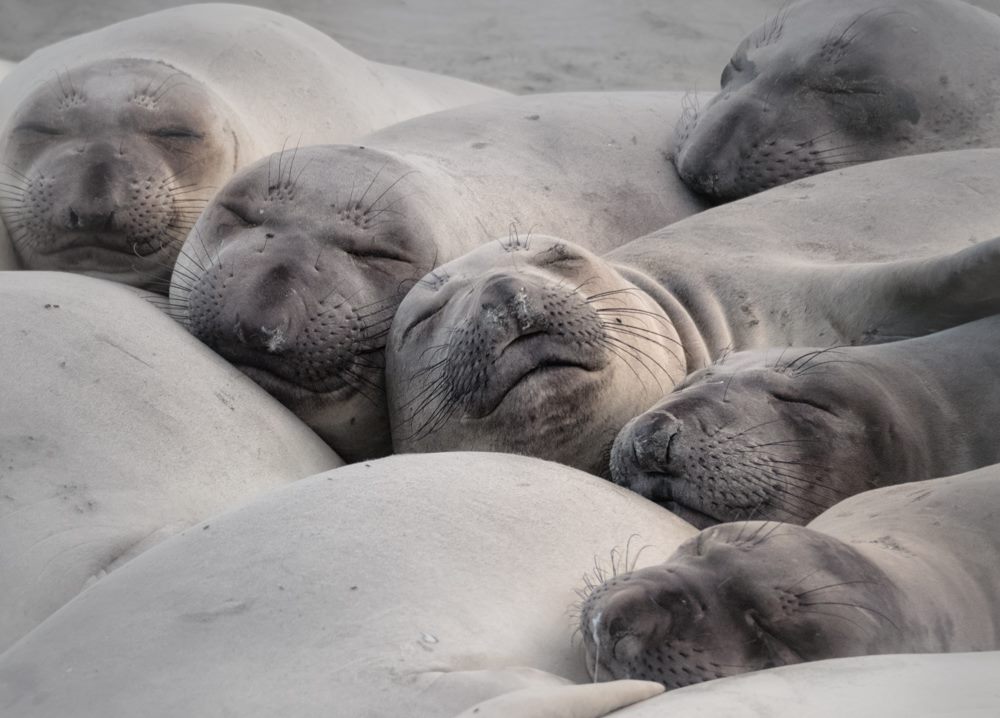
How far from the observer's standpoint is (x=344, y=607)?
2.07 m

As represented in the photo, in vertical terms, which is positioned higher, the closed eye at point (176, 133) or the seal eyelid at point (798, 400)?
the closed eye at point (176, 133)

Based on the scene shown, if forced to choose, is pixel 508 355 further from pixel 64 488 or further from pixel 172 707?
pixel 172 707

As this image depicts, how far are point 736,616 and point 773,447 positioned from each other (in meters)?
0.76

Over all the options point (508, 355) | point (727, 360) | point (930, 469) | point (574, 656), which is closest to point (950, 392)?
point (930, 469)

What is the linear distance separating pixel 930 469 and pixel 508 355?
0.82 meters

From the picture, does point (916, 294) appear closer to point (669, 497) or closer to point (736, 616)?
point (669, 497)

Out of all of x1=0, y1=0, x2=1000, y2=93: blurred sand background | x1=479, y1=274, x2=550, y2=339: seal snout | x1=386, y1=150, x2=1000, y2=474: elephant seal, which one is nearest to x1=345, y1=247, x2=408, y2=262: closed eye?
x1=386, y1=150, x2=1000, y2=474: elephant seal

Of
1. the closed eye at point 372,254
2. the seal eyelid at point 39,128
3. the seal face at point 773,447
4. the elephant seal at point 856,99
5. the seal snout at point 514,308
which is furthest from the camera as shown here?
the elephant seal at point 856,99

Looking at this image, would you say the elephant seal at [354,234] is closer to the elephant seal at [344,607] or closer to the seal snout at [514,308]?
the seal snout at [514,308]

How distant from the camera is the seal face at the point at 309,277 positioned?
3.37 meters

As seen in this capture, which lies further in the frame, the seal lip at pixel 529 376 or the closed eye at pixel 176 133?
the closed eye at pixel 176 133

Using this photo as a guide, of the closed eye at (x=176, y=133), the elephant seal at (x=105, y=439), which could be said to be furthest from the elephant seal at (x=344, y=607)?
the closed eye at (x=176, y=133)

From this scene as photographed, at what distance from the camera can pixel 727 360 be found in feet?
10.1

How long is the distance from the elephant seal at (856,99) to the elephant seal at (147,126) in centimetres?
114
